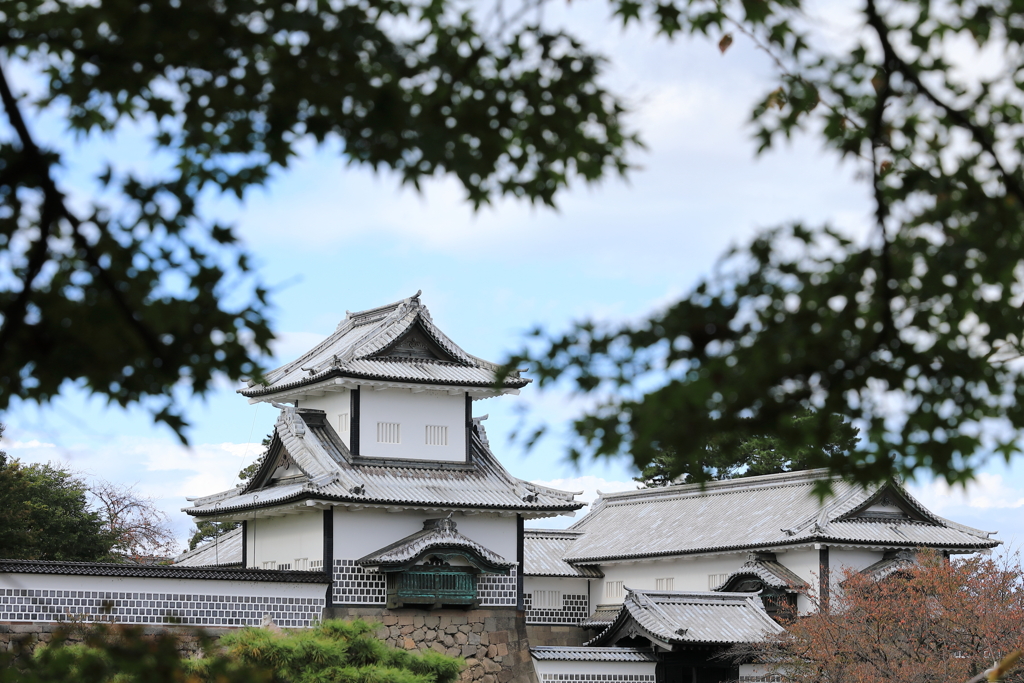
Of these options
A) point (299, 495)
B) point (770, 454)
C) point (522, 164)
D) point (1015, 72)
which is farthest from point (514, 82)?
point (770, 454)

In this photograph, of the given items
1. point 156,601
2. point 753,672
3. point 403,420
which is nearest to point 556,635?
point 753,672

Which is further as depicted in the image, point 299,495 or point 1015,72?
point 299,495

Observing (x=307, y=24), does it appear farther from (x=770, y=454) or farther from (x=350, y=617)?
(x=770, y=454)

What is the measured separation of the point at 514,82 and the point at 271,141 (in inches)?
43.8

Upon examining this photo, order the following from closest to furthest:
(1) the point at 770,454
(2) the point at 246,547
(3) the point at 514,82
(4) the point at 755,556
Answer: (3) the point at 514,82 → (2) the point at 246,547 → (4) the point at 755,556 → (1) the point at 770,454

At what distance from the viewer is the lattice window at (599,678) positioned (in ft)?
73.7

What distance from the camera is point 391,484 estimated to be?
73.2 feet

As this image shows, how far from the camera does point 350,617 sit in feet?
68.3

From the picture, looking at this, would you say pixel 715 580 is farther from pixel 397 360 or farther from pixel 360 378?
pixel 360 378

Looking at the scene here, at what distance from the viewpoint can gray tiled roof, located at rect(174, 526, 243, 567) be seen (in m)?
26.4

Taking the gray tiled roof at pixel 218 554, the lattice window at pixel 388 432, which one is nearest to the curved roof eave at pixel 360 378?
the lattice window at pixel 388 432

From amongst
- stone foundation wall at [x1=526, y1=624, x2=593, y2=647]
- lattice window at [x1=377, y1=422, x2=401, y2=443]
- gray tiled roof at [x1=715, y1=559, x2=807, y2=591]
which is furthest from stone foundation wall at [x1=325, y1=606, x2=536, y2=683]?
stone foundation wall at [x1=526, y1=624, x2=593, y2=647]

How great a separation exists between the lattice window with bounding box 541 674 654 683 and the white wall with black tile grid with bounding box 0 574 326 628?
4967 mm

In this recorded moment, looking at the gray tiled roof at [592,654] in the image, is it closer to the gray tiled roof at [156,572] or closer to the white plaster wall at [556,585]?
the gray tiled roof at [156,572]
